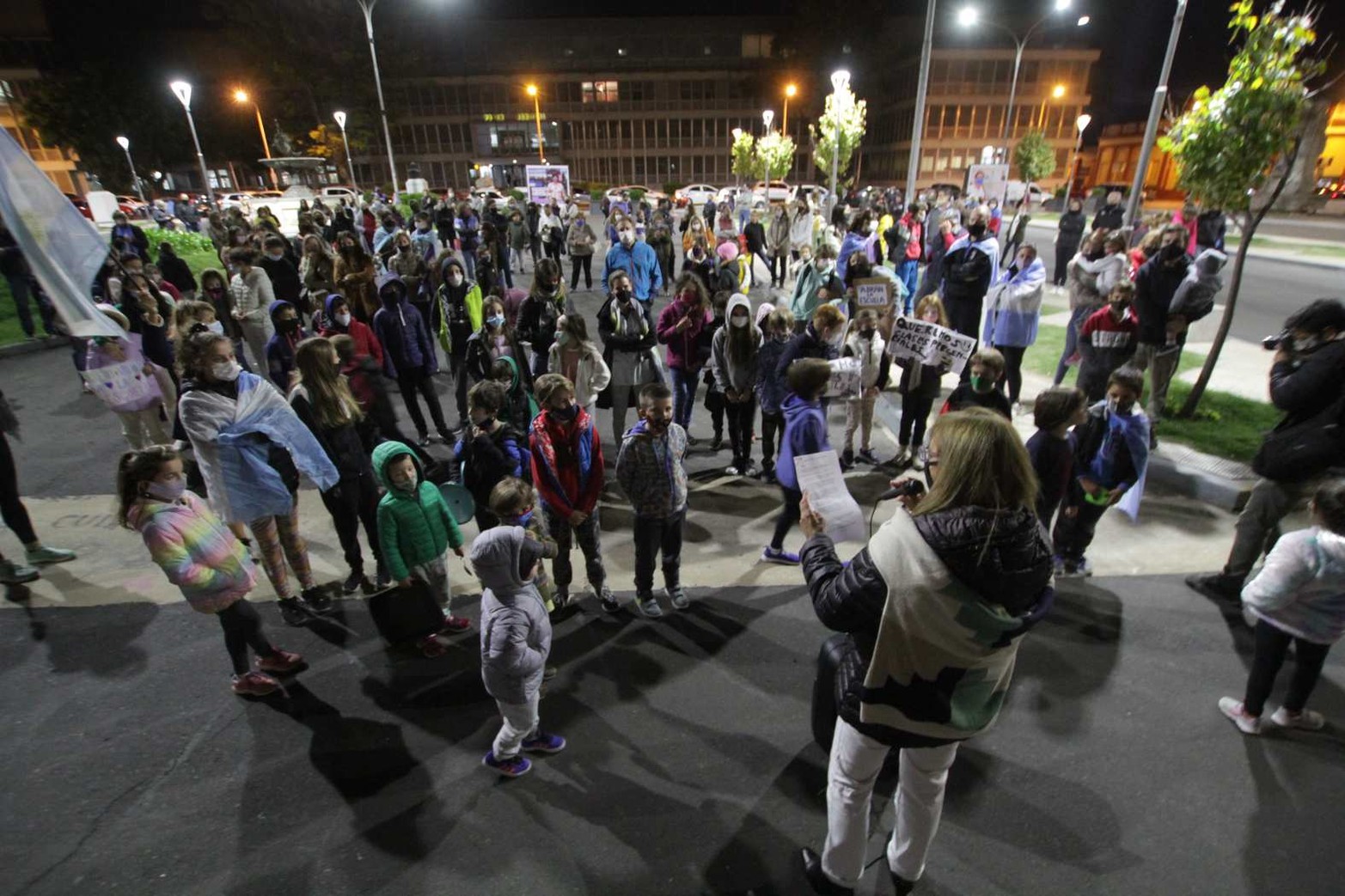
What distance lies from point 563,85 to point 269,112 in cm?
2799

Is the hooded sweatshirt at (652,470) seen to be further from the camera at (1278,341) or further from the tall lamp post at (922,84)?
the tall lamp post at (922,84)

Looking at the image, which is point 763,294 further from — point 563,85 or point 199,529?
point 563,85

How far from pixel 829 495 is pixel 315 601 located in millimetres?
4058

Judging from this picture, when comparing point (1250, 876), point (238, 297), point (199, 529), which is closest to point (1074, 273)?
point (1250, 876)

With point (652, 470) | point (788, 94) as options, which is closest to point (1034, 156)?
point (788, 94)

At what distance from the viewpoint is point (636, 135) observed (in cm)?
6875

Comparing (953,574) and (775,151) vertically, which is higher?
Answer: (775,151)

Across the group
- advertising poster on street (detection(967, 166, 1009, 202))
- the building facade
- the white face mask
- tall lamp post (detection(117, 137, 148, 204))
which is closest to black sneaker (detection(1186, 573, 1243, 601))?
the white face mask

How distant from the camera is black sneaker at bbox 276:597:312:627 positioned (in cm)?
470

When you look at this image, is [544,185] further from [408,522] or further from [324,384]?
[408,522]

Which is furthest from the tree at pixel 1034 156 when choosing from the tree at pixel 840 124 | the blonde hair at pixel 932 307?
the blonde hair at pixel 932 307

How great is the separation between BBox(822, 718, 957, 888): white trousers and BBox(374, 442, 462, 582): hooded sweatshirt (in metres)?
2.81

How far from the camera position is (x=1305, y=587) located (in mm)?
3141

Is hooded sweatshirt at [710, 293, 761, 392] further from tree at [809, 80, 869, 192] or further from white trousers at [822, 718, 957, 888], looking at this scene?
tree at [809, 80, 869, 192]
